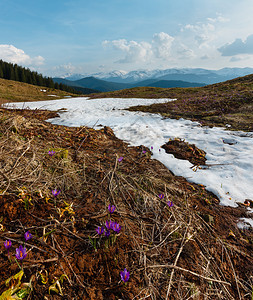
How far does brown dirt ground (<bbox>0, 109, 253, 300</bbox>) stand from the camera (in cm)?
119

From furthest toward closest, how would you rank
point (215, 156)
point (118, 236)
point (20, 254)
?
1. point (215, 156)
2. point (118, 236)
3. point (20, 254)

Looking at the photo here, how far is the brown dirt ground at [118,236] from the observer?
1.19 metres

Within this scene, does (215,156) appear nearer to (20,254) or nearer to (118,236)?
(118,236)

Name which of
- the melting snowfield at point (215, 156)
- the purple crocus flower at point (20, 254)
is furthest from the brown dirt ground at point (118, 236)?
the melting snowfield at point (215, 156)

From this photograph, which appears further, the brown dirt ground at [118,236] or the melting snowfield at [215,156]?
the melting snowfield at [215,156]

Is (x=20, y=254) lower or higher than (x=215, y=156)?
higher

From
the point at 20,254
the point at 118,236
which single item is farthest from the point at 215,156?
the point at 20,254

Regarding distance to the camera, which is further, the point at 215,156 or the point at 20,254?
the point at 215,156

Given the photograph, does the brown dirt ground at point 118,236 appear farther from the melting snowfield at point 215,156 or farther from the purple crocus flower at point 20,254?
the melting snowfield at point 215,156

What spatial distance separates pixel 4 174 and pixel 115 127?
5.28 meters

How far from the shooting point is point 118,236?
1.54 meters

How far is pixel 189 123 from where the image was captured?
24.6ft

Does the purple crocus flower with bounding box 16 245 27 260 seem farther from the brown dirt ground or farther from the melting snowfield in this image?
the melting snowfield

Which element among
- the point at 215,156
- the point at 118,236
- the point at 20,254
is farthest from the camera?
the point at 215,156
